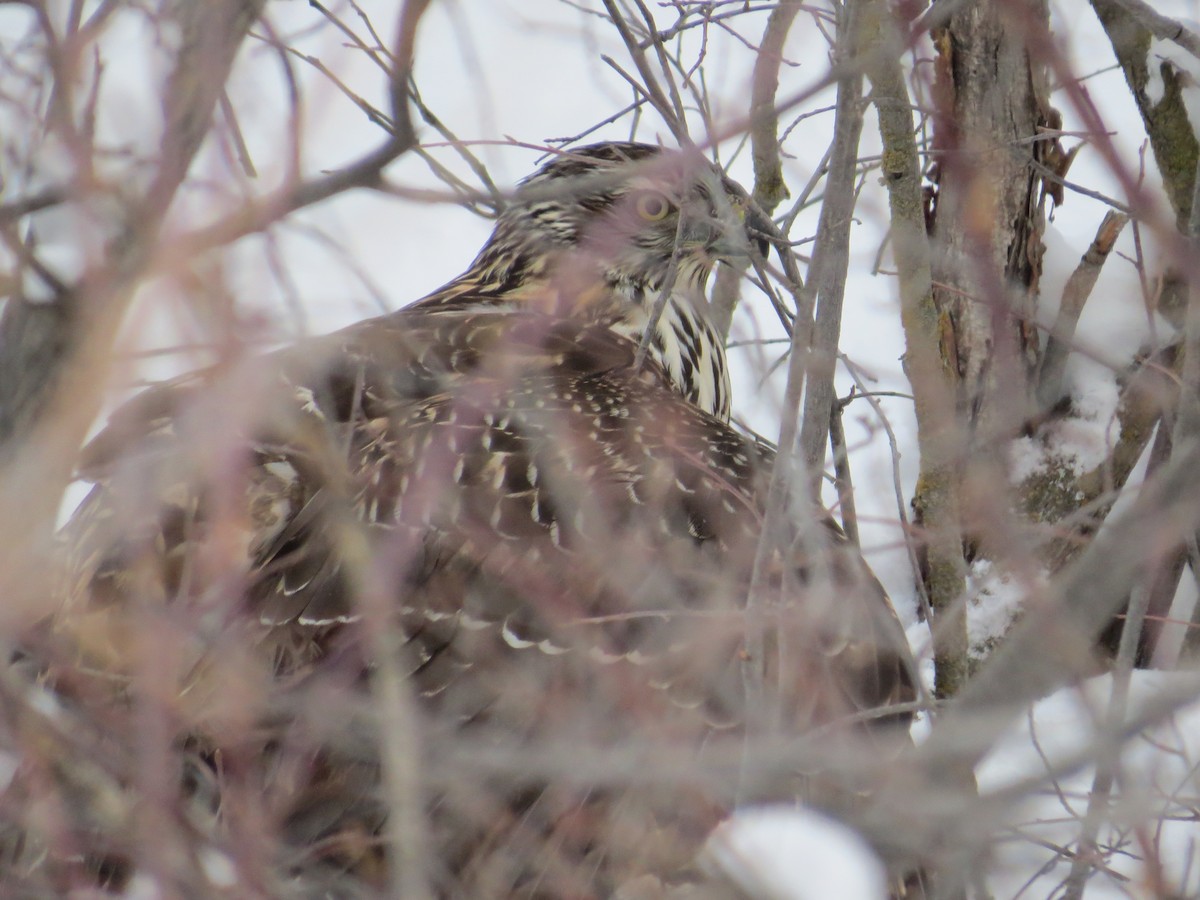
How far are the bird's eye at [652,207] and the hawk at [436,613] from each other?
0.77m

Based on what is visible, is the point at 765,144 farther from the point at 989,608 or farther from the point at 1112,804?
the point at 1112,804

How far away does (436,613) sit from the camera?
10.3ft

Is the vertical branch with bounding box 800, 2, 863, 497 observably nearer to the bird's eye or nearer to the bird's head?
the bird's head

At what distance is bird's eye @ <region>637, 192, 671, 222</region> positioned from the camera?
15.5 ft

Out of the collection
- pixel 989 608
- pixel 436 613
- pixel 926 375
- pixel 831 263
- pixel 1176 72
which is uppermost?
pixel 1176 72

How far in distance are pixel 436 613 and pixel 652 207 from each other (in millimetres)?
2041

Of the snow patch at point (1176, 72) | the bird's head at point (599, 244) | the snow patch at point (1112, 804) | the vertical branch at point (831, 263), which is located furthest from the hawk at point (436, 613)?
A: the snow patch at point (1176, 72)

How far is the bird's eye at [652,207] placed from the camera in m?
4.72

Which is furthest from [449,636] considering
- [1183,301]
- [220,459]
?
[1183,301]

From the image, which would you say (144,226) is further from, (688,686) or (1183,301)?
(1183,301)

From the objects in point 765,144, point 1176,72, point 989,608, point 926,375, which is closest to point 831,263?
point 926,375

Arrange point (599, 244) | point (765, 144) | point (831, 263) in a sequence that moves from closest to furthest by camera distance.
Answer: point (831, 263) → point (765, 144) → point (599, 244)

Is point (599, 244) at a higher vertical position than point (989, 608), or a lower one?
higher

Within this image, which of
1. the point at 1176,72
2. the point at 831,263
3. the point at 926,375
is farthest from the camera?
the point at 1176,72
